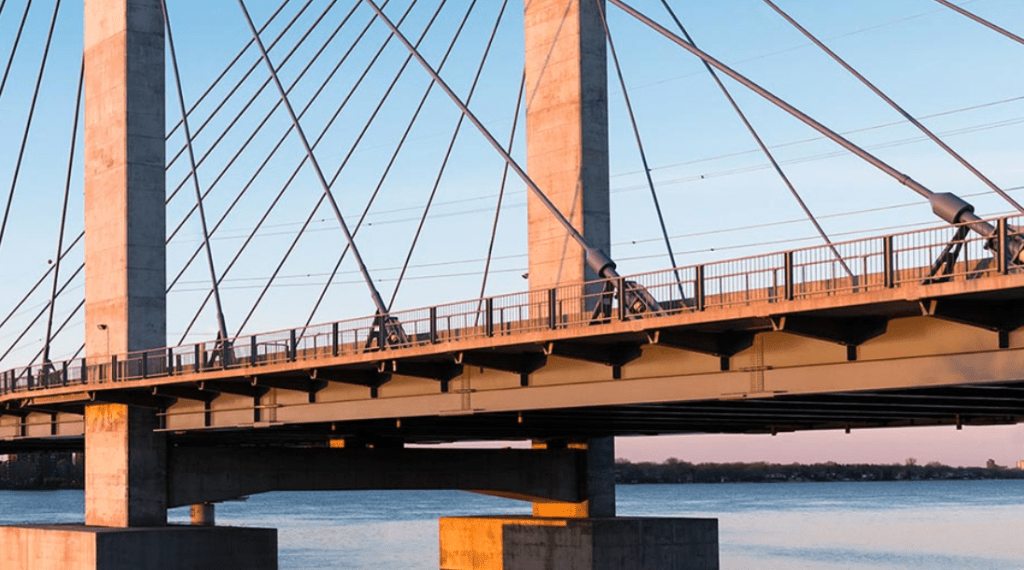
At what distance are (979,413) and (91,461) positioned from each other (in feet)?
102

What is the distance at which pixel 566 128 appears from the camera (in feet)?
170

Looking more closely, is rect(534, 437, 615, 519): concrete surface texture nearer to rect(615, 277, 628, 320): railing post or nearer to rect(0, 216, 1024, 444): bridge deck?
rect(0, 216, 1024, 444): bridge deck

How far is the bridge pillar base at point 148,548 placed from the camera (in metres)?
50.4

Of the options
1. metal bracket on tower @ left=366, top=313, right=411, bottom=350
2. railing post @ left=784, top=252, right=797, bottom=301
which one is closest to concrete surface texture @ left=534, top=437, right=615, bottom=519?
metal bracket on tower @ left=366, top=313, right=411, bottom=350

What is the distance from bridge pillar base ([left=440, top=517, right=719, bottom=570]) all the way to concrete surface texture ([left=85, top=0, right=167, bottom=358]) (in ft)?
51.1

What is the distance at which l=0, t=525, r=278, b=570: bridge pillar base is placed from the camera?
1983 inches

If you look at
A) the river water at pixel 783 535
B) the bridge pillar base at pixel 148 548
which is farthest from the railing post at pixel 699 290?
the river water at pixel 783 535

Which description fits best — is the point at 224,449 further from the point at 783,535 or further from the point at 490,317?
the point at 783,535

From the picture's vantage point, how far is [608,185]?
52.7m

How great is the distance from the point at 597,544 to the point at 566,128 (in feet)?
49.7

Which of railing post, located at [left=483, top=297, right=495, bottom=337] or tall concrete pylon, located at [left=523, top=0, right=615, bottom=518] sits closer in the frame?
railing post, located at [left=483, top=297, right=495, bottom=337]

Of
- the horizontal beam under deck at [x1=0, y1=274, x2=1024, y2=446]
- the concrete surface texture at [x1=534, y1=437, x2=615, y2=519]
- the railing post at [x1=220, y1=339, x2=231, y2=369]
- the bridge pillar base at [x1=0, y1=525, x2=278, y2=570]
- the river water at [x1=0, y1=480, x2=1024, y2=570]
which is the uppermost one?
the railing post at [x1=220, y1=339, x2=231, y2=369]

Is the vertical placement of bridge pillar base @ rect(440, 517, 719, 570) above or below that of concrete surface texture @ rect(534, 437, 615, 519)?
below

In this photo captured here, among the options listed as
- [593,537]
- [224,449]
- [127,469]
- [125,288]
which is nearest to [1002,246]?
[593,537]
